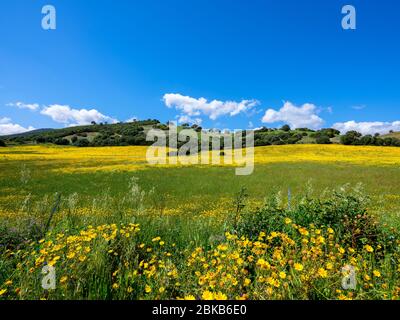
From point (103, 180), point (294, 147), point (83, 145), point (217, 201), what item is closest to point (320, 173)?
point (217, 201)

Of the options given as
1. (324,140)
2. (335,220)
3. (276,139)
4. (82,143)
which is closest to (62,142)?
(82,143)

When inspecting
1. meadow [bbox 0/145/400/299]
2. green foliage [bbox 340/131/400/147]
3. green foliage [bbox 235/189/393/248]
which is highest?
green foliage [bbox 340/131/400/147]

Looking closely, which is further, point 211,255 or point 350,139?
point 350,139

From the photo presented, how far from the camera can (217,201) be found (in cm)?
1577

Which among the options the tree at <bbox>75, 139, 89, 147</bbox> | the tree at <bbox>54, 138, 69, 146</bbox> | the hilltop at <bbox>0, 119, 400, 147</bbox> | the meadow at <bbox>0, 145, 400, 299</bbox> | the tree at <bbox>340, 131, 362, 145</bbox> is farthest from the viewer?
the tree at <bbox>54, 138, 69, 146</bbox>

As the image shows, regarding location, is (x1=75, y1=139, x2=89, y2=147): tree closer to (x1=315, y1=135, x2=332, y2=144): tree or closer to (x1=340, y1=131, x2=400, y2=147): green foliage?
(x1=315, y1=135, x2=332, y2=144): tree

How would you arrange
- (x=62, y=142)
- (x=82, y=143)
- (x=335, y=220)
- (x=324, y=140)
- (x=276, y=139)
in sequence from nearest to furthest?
(x=335, y=220) < (x=324, y=140) < (x=276, y=139) < (x=82, y=143) < (x=62, y=142)

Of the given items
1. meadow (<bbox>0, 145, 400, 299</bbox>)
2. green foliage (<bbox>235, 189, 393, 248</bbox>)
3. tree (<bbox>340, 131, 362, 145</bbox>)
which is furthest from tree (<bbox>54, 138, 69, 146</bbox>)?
green foliage (<bbox>235, 189, 393, 248</bbox>)

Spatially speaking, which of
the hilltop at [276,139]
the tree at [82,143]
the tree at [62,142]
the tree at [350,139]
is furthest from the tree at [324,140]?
the tree at [62,142]

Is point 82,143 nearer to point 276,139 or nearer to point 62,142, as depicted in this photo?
point 62,142

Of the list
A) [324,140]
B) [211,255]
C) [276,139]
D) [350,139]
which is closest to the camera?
[211,255]

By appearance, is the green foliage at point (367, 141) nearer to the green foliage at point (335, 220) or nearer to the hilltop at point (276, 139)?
the hilltop at point (276, 139)
